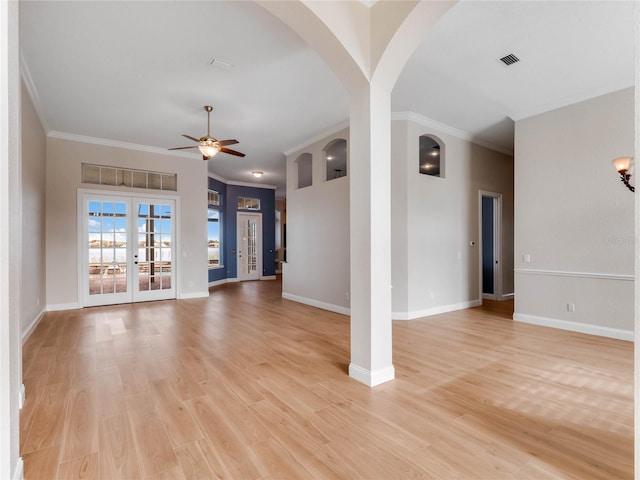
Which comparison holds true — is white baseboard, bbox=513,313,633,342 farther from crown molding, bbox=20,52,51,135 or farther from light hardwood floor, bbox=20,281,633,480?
crown molding, bbox=20,52,51,135

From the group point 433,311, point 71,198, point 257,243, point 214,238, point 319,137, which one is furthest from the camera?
point 257,243

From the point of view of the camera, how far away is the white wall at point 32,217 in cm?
406

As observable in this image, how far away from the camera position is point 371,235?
9.10 ft

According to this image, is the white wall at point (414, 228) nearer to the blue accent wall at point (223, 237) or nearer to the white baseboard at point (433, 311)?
the white baseboard at point (433, 311)

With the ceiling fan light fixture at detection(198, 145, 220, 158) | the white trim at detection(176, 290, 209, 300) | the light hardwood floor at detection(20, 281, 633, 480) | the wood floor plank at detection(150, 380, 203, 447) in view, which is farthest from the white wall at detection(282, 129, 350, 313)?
the wood floor plank at detection(150, 380, 203, 447)

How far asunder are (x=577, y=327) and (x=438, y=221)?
2.46 meters

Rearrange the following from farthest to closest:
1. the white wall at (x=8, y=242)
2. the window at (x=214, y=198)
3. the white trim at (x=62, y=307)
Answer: the window at (x=214, y=198) → the white trim at (x=62, y=307) → the white wall at (x=8, y=242)

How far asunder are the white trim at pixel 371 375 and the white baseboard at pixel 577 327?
10.7ft

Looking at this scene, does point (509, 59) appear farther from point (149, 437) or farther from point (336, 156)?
point (149, 437)

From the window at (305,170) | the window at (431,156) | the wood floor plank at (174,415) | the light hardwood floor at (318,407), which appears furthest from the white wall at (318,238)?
the wood floor plank at (174,415)

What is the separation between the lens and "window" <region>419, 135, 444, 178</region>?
5.80m

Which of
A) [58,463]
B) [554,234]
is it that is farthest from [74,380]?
[554,234]

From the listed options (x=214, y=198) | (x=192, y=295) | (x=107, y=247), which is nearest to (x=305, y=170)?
(x=214, y=198)

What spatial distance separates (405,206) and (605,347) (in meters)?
3.04
